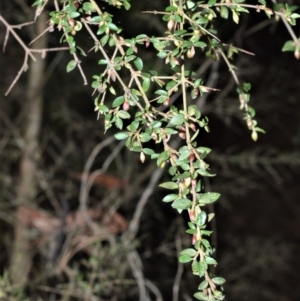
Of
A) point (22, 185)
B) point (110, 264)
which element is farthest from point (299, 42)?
point (22, 185)

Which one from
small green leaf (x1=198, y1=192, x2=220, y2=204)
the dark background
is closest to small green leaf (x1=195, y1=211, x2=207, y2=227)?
small green leaf (x1=198, y1=192, x2=220, y2=204)

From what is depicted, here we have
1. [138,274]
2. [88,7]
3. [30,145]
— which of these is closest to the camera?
[88,7]

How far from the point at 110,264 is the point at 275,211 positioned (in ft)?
10.6

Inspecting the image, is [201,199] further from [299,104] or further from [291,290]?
[299,104]

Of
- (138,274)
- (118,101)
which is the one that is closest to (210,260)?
(118,101)

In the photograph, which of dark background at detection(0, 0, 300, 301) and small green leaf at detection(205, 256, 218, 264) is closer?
small green leaf at detection(205, 256, 218, 264)

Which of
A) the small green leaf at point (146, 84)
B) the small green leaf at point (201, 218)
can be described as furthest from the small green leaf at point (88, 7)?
the small green leaf at point (201, 218)

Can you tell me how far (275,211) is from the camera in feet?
16.9

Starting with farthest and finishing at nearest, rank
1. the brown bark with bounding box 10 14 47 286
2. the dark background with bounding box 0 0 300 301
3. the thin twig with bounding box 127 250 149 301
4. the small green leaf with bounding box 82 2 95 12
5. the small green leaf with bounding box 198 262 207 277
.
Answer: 1. the brown bark with bounding box 10 14 47 286
2. the dark background with bounding box 0 0 300 301
3. the thin twig with bounding box 127 250 149 301
4. the small green leaf with bounding box 82 2 95 12
5. the small green leaf with bounding box 198 262 207 277

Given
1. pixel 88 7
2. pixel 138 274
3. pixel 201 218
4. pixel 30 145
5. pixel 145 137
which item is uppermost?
pixel 88 7

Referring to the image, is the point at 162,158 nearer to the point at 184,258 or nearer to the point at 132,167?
the point at 184,258

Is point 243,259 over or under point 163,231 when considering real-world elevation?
under

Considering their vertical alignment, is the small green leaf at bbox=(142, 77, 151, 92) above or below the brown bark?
above

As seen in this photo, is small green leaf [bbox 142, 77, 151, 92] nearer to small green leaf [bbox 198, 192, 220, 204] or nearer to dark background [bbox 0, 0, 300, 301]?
small green leaf [bbox 198, 192, 220, 204]
